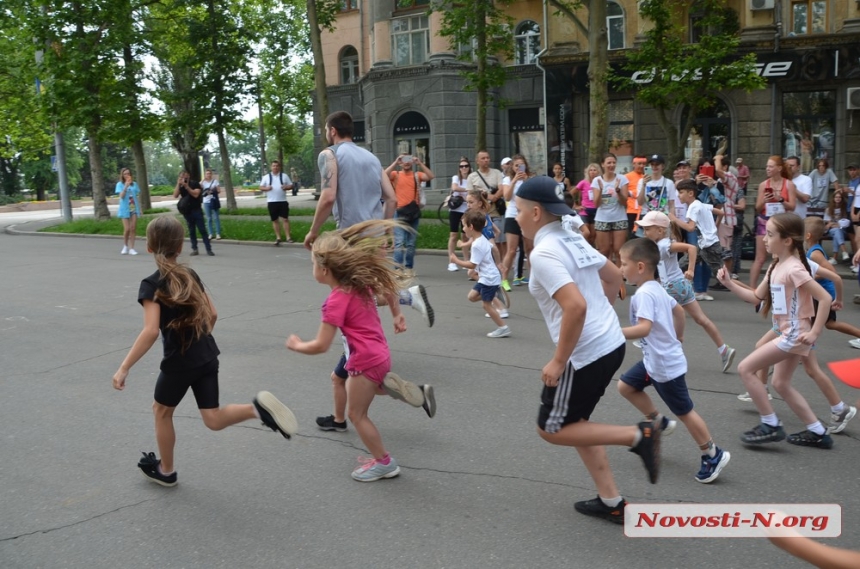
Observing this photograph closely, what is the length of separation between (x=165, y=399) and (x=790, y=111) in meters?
25.4

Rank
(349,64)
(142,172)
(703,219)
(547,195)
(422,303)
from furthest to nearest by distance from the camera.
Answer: (349,64), (142,172), (703,219), (422,303), (547,195)

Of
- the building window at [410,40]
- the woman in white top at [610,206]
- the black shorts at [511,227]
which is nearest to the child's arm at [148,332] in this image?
the black shorts at [511,227]

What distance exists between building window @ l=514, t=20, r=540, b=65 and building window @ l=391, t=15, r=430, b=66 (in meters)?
3.43

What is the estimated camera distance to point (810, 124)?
25.4 metres

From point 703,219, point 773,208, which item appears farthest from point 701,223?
point 773,208

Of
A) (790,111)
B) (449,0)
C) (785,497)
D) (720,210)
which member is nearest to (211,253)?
(449,0)

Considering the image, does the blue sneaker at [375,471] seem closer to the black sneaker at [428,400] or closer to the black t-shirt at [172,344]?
the black sneaker at [428,400]

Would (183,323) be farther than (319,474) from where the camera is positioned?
No

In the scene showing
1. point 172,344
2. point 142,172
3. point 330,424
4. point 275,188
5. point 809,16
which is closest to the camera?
point 172,344

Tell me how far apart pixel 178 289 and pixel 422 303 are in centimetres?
274

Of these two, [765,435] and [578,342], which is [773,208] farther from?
[578,342]

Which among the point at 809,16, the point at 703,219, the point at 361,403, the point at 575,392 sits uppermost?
the point at 809,16

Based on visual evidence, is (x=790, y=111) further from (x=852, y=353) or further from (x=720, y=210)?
(x=852, y=353)

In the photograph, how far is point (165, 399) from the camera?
4453 mm
